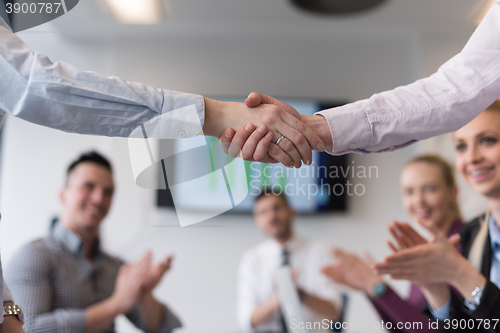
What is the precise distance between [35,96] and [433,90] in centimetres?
64

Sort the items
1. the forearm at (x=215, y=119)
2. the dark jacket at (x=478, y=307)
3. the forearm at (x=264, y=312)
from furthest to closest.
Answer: the forearm at (x=264, y=312)
the dark jacket at (x=478, y=307)
the forearm at (x=215, y=119)

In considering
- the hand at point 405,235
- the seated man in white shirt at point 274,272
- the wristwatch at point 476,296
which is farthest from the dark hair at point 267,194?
the wristwatch at point 476,296

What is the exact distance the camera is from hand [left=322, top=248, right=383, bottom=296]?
1.39 m

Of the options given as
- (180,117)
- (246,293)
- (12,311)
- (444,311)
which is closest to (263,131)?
(180,117)

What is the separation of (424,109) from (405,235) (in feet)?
1.51

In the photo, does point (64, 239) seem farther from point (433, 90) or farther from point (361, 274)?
point (433, 90)

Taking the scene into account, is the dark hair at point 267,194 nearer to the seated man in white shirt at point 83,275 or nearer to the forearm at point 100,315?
the seated man in white shirt at point 83,275

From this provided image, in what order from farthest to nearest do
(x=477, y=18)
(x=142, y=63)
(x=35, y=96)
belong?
(x=142, y=63) < (x=477, y=18) < (x=35, y=96)

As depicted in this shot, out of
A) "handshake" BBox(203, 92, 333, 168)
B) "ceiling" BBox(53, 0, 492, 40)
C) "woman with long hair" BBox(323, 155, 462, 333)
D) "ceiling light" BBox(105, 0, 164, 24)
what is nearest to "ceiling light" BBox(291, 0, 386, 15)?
"ceiling" BBox(53, 0, 492, 40)

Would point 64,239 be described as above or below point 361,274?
above

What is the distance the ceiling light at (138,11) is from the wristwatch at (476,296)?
1248 mm

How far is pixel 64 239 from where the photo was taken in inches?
51.8

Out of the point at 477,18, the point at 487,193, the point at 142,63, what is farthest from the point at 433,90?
the point at 142,63

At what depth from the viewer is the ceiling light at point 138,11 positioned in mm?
1382
